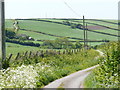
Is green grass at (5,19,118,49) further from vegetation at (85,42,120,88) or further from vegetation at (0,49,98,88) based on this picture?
vegetation at (85,42,120,88)

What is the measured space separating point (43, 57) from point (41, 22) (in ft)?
219

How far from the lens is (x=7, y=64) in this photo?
68.7 ft

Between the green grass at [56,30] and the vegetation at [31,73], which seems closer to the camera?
the vegetation at [31,73]

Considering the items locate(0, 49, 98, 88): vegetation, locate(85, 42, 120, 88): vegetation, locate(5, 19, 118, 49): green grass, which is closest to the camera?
locate(85, 42, 120, 88): vegetation

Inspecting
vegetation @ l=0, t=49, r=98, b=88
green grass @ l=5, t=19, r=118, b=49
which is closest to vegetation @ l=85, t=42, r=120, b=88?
vegetation @ l=0, t=49, r=98, b=88

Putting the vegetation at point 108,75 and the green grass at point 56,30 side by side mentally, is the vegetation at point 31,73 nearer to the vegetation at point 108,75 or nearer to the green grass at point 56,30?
the vegetation at point 108,75

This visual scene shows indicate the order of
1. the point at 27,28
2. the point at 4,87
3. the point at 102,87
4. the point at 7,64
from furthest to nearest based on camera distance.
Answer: the point at 27,28 < the point at 7,64 < the point at 4,87 < the point at 102,87

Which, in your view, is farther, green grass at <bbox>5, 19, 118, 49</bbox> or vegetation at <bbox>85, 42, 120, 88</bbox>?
green grass at <bbox>5, 19, 118, 49</bbox>

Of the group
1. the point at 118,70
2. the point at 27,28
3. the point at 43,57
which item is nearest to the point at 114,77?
the point at 118,70


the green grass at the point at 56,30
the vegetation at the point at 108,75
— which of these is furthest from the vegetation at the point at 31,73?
the green grass at the point at 56,30

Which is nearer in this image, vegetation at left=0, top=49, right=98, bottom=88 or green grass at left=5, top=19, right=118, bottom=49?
vegetation at left=0, top=49, right=98, bottom=88

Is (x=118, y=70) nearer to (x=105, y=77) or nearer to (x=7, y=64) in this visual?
(x=105, y=77)

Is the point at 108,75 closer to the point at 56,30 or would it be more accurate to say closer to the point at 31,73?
the point at 31,73

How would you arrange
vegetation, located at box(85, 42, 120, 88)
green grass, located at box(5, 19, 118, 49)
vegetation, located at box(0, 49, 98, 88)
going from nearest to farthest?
vegetation, located at box(85, 42, 120, 88) → vegetation, located at box(0, 49, 98, 88) → green grass, located at box(5, 19, 118, 49)
